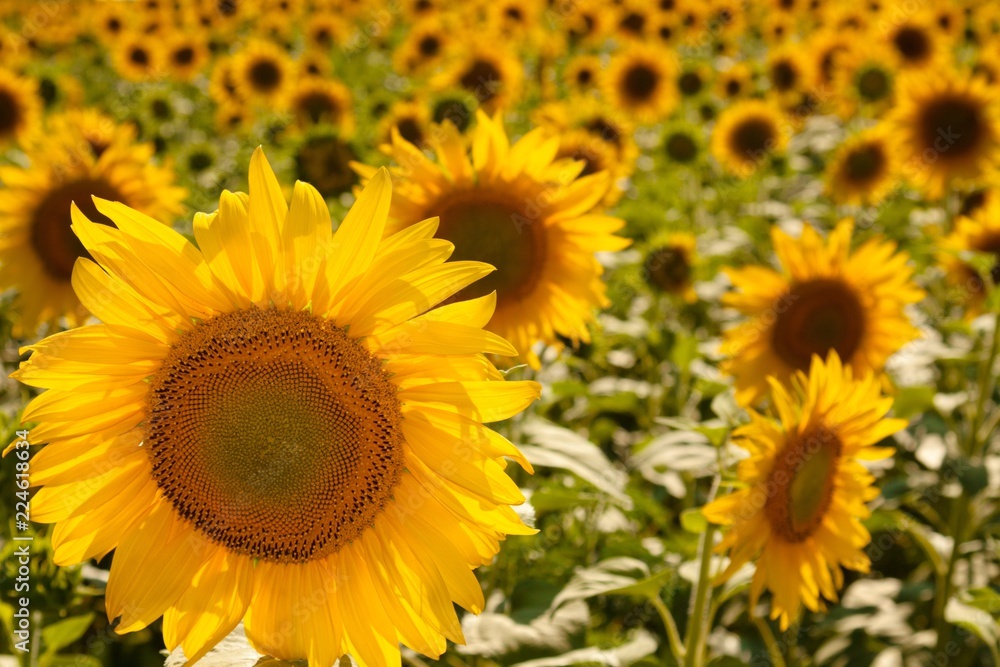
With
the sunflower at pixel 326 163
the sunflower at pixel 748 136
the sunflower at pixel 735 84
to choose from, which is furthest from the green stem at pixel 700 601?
the sunflower at pixel 735 84

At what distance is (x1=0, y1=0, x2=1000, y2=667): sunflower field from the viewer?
1.59m

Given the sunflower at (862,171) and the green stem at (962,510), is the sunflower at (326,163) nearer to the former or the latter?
the green stem at (962,510)

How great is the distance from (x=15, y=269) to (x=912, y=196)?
744 centimetres

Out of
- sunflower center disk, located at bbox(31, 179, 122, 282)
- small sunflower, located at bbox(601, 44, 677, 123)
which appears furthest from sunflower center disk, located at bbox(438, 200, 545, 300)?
small sunflower, located at bbox(601, 44, 677, 123)

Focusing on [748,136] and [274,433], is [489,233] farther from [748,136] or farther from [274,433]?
[748,136]

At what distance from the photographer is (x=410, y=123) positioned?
19.7 ft

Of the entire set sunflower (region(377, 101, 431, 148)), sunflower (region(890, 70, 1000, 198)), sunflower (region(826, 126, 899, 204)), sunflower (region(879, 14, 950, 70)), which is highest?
sunflower (region(879, 14, 950, 70))

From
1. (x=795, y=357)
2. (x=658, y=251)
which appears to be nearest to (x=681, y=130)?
(x=658, y=251)

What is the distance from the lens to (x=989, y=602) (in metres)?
2.56

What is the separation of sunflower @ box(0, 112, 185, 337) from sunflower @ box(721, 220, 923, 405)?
2443 mm

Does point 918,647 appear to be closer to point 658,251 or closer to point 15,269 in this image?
point 658,251

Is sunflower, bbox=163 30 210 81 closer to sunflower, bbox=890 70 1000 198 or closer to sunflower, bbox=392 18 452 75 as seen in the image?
sunflower, bbox=392 18 452 75

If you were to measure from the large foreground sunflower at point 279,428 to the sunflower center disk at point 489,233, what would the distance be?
118 cm

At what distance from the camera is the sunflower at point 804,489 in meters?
2.20
